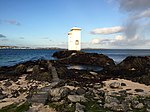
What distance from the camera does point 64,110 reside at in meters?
10.8

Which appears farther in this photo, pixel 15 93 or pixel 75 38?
pixel 75 38

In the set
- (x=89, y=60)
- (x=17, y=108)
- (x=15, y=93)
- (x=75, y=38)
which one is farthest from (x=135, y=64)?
(x=75, y=38)

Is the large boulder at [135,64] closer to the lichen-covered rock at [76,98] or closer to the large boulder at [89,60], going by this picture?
the large boulder at [89,60]

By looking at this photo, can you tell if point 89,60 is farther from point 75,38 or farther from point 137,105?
point 137,105

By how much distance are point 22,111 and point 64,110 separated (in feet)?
5.82

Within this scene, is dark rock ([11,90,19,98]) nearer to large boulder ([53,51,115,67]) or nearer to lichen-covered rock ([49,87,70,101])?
lichen-covered rock ([49,87,70,101])

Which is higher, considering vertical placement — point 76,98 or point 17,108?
point 76,98

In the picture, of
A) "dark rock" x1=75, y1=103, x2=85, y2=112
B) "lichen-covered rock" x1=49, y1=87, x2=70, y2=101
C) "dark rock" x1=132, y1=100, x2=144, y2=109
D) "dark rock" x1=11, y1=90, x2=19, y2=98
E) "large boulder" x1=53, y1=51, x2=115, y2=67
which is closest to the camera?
"dark rock" x1=75, y1=103, x2=85, y2=112

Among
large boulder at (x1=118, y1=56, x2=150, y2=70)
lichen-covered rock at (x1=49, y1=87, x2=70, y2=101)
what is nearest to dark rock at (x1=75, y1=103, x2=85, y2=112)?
lichen-covered rock at (x1=49, y1=87, x2=70, y2=101)

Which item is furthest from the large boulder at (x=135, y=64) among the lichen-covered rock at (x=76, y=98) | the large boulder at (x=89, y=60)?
the lichen-covered rock at (x=76, y=98)

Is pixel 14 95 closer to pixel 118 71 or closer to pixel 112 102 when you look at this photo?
pixel 112 102

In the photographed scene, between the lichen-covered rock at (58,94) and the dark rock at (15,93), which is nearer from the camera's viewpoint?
the lichen-covered rock at (58,94)

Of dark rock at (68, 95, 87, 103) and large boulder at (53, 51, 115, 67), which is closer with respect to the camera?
dark rock at (68, 95, 87, 103)

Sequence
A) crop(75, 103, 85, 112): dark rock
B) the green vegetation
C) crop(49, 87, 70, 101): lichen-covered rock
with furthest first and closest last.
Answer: crop(49, 87, 70, 101): lichen-covered rock
the green vegetation
crop(75, 103, 85, 112): dark rock
